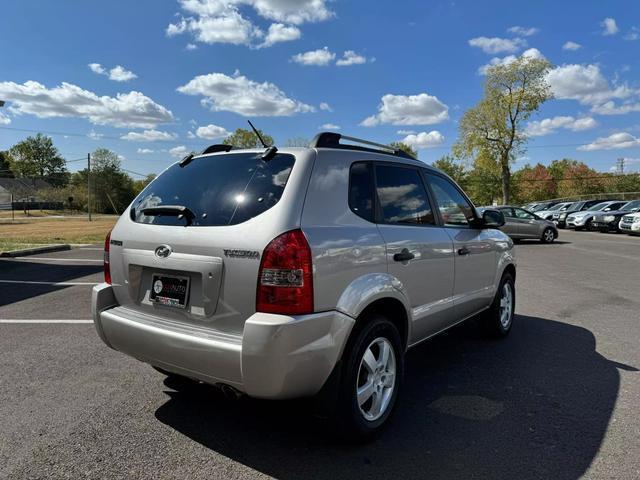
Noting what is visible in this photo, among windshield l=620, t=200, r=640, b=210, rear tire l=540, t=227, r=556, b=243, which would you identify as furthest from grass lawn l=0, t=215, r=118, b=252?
windshield l=620, t=200, r=640, b=210

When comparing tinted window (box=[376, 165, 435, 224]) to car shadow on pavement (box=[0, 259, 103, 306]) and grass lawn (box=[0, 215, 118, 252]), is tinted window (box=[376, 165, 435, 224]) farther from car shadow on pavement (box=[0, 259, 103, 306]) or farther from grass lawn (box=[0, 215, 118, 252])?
grass lawn (box=[0, 215, 118, 252])

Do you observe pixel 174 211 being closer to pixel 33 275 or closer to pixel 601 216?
pixel 33 275

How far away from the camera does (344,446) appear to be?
2.91 m

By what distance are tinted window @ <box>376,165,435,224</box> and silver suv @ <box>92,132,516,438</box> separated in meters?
0.01

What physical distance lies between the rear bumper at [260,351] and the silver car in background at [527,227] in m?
17.8

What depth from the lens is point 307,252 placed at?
254cm

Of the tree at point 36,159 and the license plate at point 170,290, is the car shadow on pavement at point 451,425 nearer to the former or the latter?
the license plate at point 170,290

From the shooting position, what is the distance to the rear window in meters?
2.77

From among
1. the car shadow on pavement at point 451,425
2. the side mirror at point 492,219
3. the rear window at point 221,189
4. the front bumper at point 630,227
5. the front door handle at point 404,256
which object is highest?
the rear window at point 221,189

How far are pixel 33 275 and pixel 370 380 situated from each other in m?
8.91

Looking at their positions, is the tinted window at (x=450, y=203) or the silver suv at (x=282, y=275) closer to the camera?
the silver suv at (x=282, y=275)

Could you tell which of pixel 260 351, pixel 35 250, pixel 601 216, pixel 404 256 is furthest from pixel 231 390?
pixel 601 216

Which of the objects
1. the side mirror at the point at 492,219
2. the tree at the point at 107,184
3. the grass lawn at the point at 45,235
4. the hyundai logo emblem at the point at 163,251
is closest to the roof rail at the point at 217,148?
the hyundai logo emblem at the point at 163,251

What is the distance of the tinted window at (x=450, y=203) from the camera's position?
410 cm
